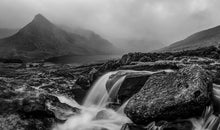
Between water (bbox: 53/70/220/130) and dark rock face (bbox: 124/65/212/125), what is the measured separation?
0.70 meters

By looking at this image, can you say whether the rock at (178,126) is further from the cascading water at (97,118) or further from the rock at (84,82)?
the rock at (84,82)

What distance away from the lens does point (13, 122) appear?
18.1 meters

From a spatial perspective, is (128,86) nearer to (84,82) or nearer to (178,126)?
(178,126)

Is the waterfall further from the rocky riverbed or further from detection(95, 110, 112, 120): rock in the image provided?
detection(95, 110, 112, 120): rock

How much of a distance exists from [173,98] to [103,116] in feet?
21.4

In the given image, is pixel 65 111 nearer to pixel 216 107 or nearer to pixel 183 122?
pixel 183 122

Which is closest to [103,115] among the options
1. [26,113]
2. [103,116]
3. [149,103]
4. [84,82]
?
[103,116]

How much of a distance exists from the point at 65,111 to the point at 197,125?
11.0 meters

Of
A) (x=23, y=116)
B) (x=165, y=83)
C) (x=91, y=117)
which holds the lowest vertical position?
(x=91, y=117)

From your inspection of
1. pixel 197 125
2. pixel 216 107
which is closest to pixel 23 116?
pixel 197 125

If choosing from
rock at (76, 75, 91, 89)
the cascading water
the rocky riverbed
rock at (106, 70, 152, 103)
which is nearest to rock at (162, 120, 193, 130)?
the rocky riverbed

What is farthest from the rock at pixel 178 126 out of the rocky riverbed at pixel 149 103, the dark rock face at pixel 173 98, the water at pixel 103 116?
the dark rock face at pixel 173 98

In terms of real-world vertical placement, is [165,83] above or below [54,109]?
above

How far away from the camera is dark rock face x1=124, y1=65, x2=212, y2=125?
654 inches
